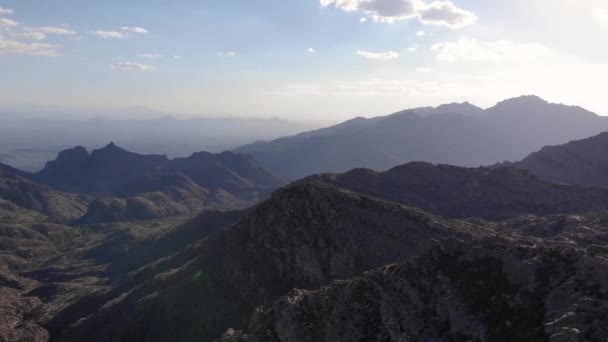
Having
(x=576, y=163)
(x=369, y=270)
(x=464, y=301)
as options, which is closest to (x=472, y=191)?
(x=369, y=270)

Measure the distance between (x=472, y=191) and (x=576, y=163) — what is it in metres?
78.1

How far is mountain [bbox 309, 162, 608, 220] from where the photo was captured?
392ft

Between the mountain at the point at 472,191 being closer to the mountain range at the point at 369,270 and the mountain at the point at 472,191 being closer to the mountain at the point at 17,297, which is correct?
the mountain range at the point at 369,270

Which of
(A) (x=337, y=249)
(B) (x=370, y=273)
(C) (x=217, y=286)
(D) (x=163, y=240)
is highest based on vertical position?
(B) (x=370, y=273)

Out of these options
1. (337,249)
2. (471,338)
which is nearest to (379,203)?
(337,249)

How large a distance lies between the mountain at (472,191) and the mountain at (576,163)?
50209mm

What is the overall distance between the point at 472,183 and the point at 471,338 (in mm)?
105093

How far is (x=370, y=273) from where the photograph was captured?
50.5m

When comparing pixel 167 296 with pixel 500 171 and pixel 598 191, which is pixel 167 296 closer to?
pixel 500 171

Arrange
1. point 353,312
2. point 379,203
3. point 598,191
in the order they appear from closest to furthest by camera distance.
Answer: point 353,312 < point 379,203 < point 598,191

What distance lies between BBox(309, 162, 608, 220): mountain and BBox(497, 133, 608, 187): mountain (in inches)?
1977

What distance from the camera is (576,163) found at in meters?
176

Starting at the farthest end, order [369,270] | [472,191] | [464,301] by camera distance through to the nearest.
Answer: [472,191] → [369,270] → [464,301]

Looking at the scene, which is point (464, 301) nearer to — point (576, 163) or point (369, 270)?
point (369, 270)
